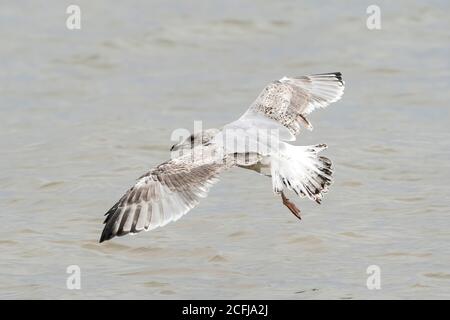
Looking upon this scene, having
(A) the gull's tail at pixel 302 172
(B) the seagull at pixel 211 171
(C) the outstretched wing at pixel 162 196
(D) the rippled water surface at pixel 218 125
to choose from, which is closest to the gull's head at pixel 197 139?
(B) the seagull at pixel 211 171

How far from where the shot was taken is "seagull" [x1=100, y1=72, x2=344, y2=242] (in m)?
6.85

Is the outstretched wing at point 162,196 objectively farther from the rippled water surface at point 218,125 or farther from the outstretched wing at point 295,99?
the outstretched wing at point 295,99

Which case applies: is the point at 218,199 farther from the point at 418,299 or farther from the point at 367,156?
the point at 418,299

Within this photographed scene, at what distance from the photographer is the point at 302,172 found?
23.3 ft

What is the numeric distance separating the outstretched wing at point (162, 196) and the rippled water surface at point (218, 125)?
2.31 ft

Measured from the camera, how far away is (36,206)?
945 cm

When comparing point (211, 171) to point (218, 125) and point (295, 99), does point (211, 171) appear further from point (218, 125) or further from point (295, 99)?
point (218, 125)

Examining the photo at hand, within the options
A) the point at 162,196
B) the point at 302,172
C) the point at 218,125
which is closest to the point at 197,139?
the point at 162,196

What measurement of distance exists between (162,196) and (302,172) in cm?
102

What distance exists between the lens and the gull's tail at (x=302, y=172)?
7016 millimetres

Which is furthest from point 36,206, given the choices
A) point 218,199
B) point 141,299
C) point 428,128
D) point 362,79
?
point 362,79

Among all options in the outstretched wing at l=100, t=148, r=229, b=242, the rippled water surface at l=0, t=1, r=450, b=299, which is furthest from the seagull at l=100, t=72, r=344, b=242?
the rippled water surface at l=0, t=1, r=450, b=299

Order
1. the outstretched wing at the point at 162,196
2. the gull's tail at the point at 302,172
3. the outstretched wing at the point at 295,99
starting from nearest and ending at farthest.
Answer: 1. the outstretched wing at the point at 162,196
2. the gull's tail at the point at 302,172
3. the outstretched wing at the point at 295,99

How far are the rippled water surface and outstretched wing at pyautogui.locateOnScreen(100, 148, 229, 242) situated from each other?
0.70m
